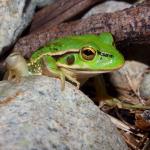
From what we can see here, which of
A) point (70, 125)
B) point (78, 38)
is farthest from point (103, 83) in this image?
point (70, 125)

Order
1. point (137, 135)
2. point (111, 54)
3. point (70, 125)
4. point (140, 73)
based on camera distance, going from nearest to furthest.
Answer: point (70, 125)
point (111, 54)
point (137, 135)
point (140, 73)

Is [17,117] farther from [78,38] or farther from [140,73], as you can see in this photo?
[140,73]

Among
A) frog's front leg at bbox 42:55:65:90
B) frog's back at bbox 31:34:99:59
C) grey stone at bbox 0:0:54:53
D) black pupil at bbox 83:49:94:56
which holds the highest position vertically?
grey stone at bbox 0:0:54:53

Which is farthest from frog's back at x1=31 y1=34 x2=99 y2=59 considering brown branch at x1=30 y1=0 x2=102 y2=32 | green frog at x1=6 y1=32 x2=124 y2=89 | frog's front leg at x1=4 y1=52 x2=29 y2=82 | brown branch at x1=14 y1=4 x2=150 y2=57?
brown branch at x1=30 y1=0 x2=102 y2=32

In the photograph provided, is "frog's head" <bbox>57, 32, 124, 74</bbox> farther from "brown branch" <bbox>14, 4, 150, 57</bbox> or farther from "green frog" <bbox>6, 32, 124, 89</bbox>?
"brown branch" <bbox>14, 4, 150, 57</bbox>

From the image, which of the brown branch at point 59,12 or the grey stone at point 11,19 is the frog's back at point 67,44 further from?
the brown branch at point 59,12

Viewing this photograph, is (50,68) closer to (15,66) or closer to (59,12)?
(15,66)
